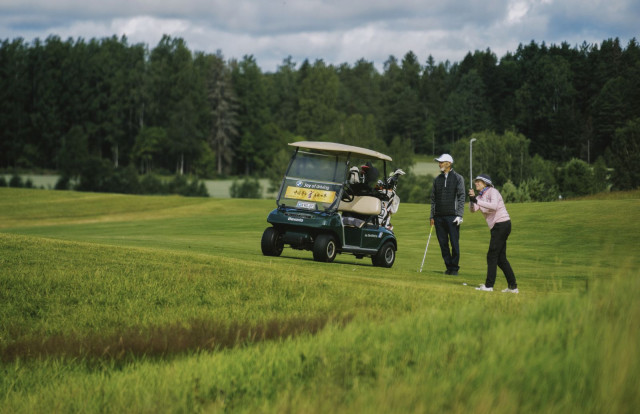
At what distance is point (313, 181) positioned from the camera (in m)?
17.3

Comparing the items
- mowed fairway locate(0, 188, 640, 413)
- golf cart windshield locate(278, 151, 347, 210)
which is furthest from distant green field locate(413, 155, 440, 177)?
mowed fairway locate(0, 188, 640, 413)

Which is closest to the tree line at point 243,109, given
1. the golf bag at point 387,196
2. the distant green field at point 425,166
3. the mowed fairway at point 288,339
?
the distant green field at point 425,166

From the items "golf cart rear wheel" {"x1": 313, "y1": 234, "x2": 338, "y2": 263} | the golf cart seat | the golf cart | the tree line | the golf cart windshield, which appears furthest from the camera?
the tree line

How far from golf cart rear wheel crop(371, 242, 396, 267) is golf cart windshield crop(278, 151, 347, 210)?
5.64 feet

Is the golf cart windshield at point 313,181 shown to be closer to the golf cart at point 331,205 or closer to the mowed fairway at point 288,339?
the golf cart at point 331,205

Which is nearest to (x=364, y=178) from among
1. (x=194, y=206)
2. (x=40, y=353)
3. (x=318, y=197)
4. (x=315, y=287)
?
(x=318, y=197)

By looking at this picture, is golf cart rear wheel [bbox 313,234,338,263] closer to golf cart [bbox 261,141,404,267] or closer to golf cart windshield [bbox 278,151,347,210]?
golf cart [bbox 261,141,404,267]

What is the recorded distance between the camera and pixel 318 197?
17.1 meters

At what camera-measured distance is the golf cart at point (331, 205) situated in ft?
55.5

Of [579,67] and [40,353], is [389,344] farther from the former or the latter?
[579,67]

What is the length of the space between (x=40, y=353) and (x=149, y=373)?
5.68ft

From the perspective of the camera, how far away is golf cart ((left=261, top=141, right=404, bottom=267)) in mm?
16906

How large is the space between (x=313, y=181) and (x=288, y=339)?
34.8 ft

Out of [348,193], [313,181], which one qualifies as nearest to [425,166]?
[348,193]
